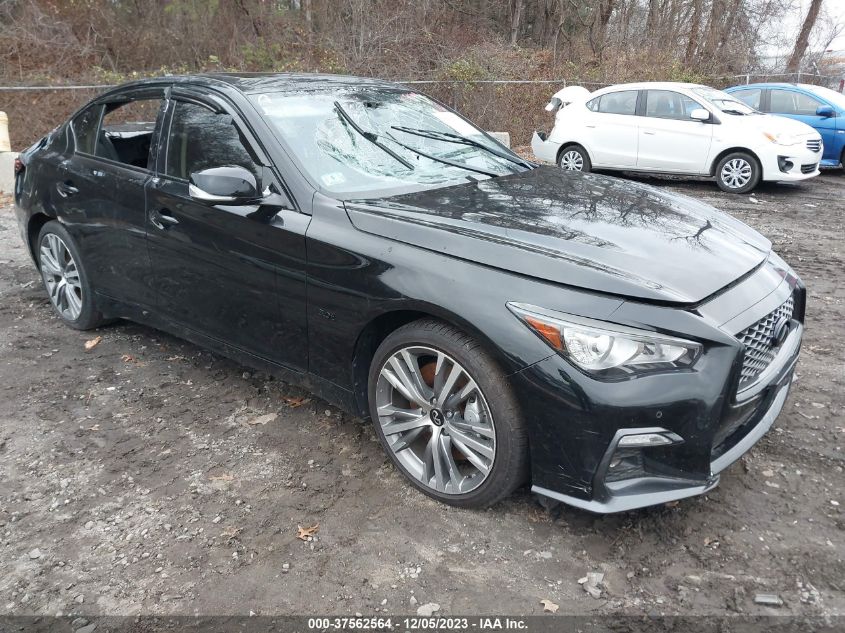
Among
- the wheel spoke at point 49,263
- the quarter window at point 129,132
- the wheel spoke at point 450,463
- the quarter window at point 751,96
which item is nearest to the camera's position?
the wheel spoke at point 450,463

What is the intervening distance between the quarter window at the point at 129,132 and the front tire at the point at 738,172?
8.55m

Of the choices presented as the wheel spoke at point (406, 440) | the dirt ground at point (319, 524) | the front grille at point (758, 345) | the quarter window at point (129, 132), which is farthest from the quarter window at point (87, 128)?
the front grille at point (758, 345)

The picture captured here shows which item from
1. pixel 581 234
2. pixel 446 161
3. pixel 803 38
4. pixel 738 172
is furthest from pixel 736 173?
pixel 803 38

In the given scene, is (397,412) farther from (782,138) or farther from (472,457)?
(782,138)

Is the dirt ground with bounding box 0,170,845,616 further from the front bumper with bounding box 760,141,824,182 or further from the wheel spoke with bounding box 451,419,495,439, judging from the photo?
the front bumper with bounding box 760,141,824,182

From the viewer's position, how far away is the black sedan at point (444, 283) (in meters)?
2.44

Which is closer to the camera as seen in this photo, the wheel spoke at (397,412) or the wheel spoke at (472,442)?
→ the wheel spoke at (472,442)

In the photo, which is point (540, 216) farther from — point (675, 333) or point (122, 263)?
point (122, 263)

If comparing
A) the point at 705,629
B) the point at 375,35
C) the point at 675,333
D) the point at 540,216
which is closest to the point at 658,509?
the point at 705,629

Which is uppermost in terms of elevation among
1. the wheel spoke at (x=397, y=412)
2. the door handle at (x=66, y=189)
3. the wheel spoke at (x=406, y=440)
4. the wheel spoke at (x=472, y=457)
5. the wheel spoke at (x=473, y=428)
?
the door handle at (x=66, y=189)

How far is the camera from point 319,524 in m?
2.87

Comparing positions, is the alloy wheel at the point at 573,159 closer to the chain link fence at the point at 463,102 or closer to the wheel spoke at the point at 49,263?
the chain link fence at the point at 463,102

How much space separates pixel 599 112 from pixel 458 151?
8.00 meters

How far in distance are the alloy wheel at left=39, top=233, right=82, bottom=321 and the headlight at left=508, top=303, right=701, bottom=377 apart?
366cm
